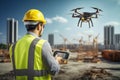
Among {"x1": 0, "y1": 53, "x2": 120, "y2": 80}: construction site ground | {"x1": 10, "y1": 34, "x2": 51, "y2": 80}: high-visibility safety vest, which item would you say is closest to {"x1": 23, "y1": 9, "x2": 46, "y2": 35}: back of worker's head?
{"x1": 10, "y1": 34, "x2": 51, "y2": 80}: high-visibility safety vest

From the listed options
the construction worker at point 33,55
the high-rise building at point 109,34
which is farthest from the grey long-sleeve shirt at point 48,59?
the high-rise building at point 109,34

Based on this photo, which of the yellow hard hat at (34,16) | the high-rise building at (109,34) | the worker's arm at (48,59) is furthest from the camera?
the high-rise building at (109,34)

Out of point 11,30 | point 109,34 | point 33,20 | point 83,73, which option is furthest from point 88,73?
point 109,34

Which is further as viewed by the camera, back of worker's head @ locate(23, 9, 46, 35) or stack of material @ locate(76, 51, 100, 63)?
stack of material @ locate(76, 51, 100, 63)

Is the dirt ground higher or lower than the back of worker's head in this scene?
lower

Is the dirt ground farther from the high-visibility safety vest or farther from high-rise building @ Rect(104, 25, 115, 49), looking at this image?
high-rise building @ Rect(104, 25, 115, 49)

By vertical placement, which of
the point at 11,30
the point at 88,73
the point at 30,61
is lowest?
the point at 88,73

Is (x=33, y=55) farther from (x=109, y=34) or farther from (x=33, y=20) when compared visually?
(x=109, y=34)

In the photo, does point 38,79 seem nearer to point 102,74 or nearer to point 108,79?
point 108,79

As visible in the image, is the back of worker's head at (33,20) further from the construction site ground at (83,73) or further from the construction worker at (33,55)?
the construction site ground at (83,73)
